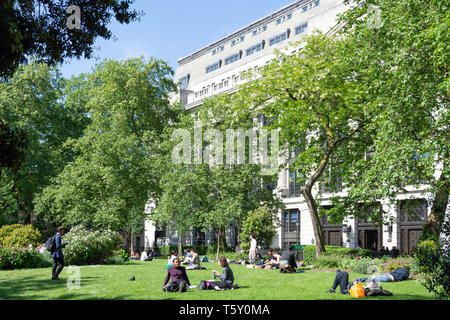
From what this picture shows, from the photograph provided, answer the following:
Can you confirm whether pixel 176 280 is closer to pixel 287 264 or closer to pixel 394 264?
pixel 287 264

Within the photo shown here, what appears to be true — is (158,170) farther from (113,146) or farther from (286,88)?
(286,88)

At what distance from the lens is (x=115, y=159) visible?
1666 inches

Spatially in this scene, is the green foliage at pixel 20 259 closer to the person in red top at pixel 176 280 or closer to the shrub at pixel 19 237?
the shrub at pixel 19 237

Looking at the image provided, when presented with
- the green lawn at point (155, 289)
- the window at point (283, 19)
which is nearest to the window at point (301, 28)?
Result: the window at point (283, 19)

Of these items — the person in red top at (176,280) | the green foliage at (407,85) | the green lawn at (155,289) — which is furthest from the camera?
the green foliage at (407,85)

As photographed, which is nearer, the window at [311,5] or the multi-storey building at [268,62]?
the multi-storey building at [268,62]

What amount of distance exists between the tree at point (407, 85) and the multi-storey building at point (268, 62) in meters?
6.06

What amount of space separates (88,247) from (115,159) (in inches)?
728

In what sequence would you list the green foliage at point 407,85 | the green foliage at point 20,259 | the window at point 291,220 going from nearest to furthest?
the green foliage at point 407,85 → the green foliage at point 20,259 → the window at point 291,220

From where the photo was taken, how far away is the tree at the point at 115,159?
41438 mm

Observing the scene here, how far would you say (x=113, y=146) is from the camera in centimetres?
4138

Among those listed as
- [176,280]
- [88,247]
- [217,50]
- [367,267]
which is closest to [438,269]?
[176,280]

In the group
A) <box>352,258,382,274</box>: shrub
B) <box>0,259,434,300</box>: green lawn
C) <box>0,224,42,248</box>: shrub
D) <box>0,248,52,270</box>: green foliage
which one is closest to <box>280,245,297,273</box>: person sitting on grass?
<box>0,259,434,300</box>: green lawn

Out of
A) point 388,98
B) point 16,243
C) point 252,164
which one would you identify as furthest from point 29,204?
point 388,98
